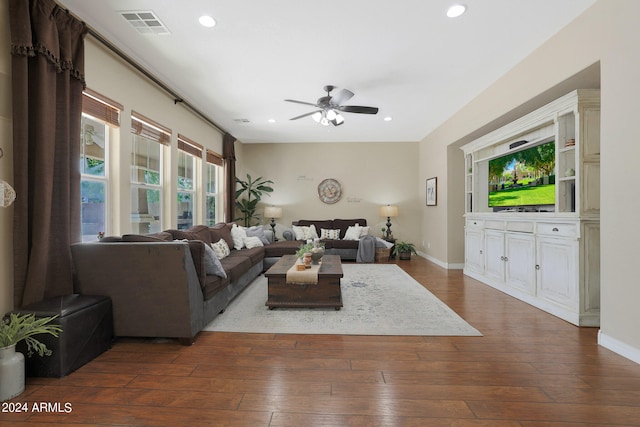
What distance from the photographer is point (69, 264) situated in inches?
93.9

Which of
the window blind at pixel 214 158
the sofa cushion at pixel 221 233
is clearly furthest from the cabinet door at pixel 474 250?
the window blind at pixel 214 158

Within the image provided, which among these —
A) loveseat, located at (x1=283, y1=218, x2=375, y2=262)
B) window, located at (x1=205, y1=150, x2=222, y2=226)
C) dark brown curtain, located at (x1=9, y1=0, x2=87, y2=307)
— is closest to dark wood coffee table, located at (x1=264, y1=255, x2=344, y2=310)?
dark brown curtain, located at (x1=9, y1=0, x2=87, y2=307)

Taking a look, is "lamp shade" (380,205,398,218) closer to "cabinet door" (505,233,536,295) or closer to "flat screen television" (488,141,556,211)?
"flat screen television" (488,141,556,211)

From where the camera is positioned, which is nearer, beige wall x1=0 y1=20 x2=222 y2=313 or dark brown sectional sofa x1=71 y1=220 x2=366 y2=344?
beige wall x1=0 y1=20 x2=222 y2=313

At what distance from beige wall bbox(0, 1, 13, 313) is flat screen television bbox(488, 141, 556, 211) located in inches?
201

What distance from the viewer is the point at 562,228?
2.99 metres

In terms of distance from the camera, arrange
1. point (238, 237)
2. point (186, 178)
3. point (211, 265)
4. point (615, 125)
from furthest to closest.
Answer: point (238, 237), point (186, 178), point (211, 265), point (615, 125)

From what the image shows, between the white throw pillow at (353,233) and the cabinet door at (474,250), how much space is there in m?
2.29

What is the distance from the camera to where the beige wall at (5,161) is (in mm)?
2076

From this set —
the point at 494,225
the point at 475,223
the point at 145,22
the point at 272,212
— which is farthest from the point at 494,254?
the point at 145,22

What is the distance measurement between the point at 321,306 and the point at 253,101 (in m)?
3.32

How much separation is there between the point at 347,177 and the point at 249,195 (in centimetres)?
250

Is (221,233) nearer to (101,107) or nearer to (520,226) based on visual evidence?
(101,107)

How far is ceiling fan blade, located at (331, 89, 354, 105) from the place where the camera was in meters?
3.51
